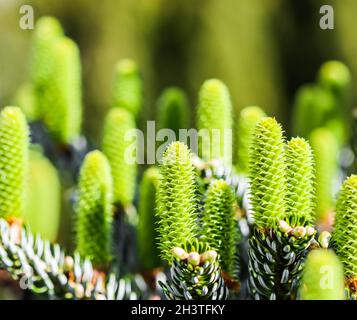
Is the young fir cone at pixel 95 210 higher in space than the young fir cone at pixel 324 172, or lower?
lower

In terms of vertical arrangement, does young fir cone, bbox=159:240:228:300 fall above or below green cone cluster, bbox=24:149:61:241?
below

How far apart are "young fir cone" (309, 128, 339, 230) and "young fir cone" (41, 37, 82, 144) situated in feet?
1.19

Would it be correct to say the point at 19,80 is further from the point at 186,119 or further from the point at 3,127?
the point at 3,127

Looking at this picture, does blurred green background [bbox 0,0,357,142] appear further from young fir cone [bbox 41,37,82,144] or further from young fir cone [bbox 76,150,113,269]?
young fir cone [bbox 76,150,113,269]

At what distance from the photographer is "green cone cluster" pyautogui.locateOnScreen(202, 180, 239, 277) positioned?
78cm

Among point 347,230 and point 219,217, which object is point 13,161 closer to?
point 219,217

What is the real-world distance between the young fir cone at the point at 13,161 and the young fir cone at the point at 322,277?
14.9 inches

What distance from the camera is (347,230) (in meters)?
0.73

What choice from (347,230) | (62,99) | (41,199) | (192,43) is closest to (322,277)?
(347,230)

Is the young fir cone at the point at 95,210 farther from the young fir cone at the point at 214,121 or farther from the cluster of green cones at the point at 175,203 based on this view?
the young fir cone at the point at 214,121

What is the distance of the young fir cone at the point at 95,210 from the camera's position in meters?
0.86

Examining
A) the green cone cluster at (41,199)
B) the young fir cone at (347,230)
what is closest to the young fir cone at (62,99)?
the green cone cluster at (41,199)

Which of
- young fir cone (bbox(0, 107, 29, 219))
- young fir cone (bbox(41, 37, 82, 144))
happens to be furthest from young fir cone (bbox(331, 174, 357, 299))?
young fir cone (bbox(41, 37, 82, 144))
